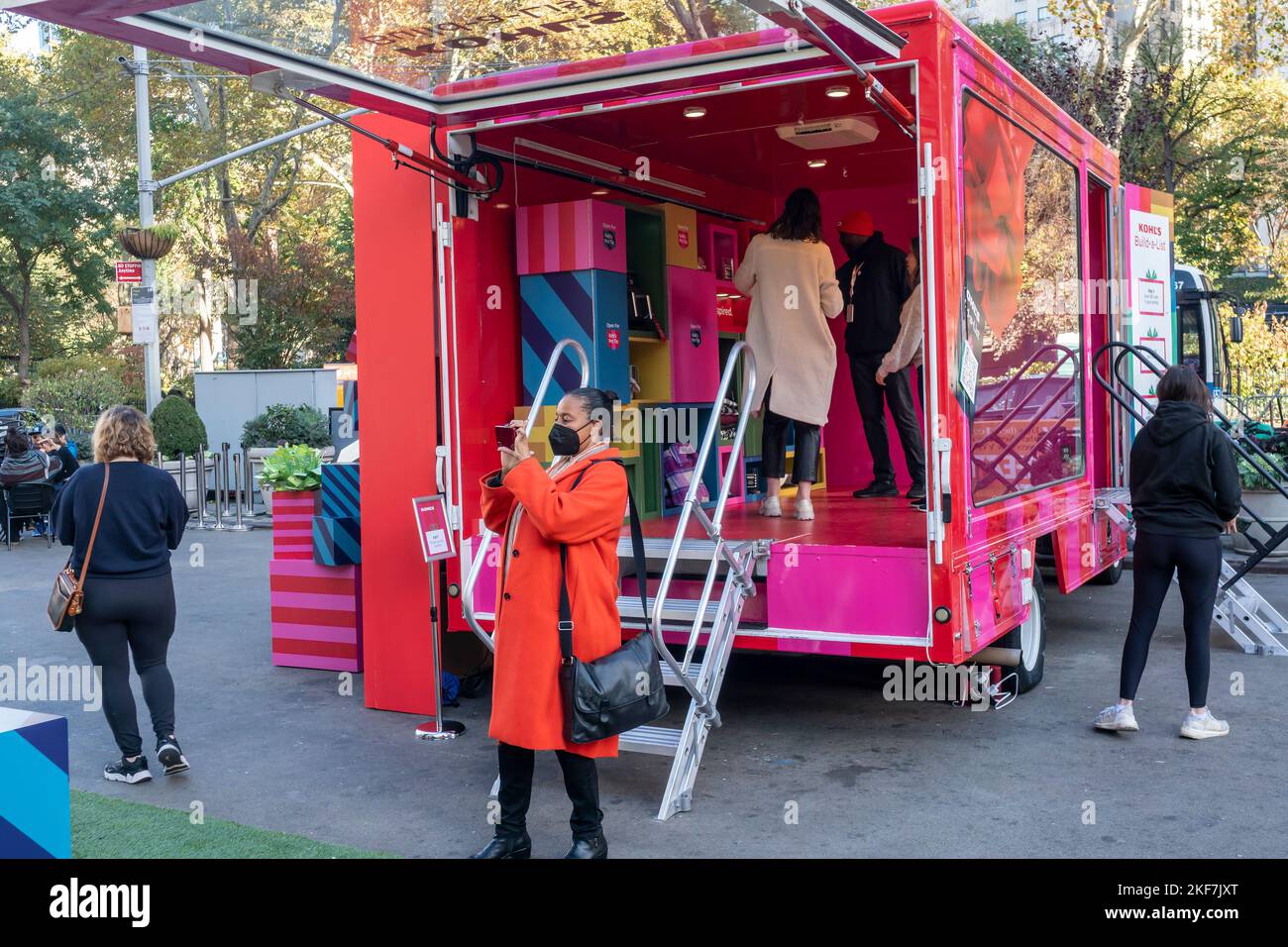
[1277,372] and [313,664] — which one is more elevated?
[1277,372]

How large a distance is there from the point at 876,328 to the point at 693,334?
4.43 feet

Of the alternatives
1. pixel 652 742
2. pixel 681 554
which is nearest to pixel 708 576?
pixel 681 554

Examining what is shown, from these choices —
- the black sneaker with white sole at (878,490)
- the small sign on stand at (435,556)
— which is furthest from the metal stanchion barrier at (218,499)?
the small sign on stand at (435,556)

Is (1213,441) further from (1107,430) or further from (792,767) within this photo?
(1107,430)

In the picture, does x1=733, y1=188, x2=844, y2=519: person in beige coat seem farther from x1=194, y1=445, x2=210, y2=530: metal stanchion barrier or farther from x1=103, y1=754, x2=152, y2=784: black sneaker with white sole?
x1=194, y1=445, x2=210, y2=530: metal stanchion barrier

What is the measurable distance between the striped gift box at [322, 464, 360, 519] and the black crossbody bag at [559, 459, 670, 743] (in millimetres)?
3574

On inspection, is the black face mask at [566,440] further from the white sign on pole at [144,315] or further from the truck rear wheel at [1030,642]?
the white sign on pole at [144,315]

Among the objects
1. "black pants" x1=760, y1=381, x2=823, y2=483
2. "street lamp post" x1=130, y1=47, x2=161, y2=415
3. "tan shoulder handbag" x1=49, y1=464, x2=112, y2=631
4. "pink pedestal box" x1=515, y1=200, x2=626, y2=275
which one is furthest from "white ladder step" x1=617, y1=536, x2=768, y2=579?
"street lamp post" x1=130, y1=47, x2=161, y2=415

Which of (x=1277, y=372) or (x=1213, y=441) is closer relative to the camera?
(x=1213, y=441)

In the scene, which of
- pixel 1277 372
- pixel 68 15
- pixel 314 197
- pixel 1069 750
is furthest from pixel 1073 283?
pixel 314 197

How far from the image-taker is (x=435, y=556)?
6059mm

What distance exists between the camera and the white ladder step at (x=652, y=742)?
5.13 meters

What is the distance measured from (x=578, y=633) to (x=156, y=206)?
30123mm

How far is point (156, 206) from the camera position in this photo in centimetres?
3117
